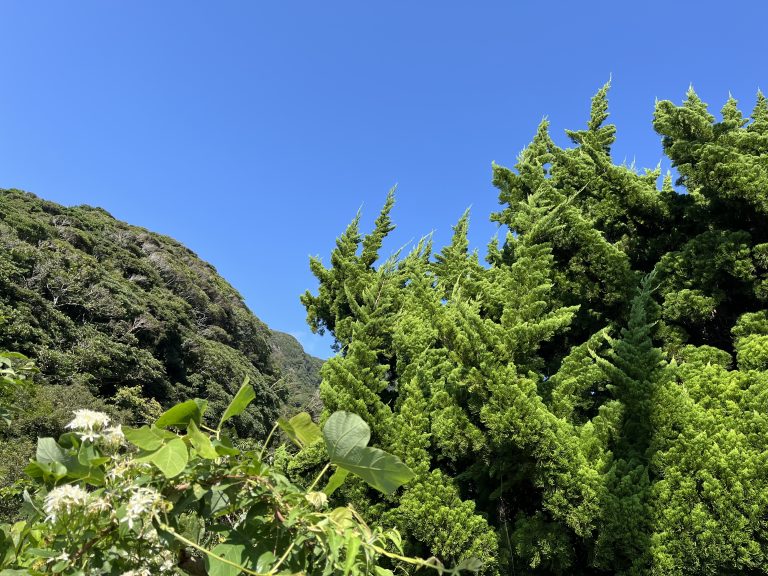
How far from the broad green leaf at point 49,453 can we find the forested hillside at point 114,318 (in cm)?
1421

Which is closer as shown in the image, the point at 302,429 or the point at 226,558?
the point at 226,558

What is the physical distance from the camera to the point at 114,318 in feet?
79.8

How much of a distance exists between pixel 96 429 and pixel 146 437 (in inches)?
7.1

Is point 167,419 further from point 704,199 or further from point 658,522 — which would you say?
point 704,199

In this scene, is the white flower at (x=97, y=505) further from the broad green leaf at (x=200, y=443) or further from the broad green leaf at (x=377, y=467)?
the broad green leaf at (x=377, y=467)

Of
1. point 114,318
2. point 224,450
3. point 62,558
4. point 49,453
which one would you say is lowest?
point 62,558

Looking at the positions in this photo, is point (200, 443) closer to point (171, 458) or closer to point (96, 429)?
point (171, 458)

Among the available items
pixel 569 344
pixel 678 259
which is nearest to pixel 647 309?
pixel 678 259

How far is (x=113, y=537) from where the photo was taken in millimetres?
718

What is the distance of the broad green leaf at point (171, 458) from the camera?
644mm

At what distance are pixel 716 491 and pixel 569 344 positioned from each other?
9.37ft

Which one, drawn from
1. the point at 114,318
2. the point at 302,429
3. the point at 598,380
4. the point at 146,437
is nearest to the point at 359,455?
the point at 302,429

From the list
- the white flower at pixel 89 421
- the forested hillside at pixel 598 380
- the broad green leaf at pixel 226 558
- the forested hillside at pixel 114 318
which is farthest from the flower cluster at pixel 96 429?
the forested hillside at pixel 114 318

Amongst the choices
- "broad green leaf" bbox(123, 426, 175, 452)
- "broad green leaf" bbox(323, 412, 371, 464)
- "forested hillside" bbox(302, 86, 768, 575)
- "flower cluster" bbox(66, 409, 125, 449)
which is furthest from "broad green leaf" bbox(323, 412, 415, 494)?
"forested hillside" bbox(302, 86, 768, 575)
